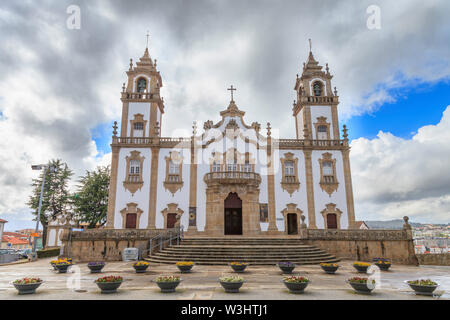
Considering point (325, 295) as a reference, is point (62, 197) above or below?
above

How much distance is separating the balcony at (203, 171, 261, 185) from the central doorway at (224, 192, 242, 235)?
147 centimetres

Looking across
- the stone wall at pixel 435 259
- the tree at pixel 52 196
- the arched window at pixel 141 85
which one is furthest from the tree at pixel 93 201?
the stone wall at pixel 435 259

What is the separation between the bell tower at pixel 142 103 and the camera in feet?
97.1

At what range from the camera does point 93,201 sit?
33156 mm

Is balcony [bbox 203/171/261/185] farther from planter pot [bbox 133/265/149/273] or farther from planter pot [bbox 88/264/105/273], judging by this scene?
planter pot [bbox 88/264/105/273]

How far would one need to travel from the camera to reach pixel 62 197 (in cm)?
3650

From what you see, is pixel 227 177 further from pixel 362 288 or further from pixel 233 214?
pixel 362 288

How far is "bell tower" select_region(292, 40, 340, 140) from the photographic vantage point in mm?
30406

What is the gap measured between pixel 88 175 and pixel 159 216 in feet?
48.3

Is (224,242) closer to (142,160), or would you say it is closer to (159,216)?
(159,216)

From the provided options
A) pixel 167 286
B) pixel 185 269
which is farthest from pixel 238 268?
pixel 167 286

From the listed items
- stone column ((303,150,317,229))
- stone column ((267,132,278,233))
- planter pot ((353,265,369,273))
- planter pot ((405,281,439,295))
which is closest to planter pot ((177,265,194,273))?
planter pot ((353,265,369,273))
